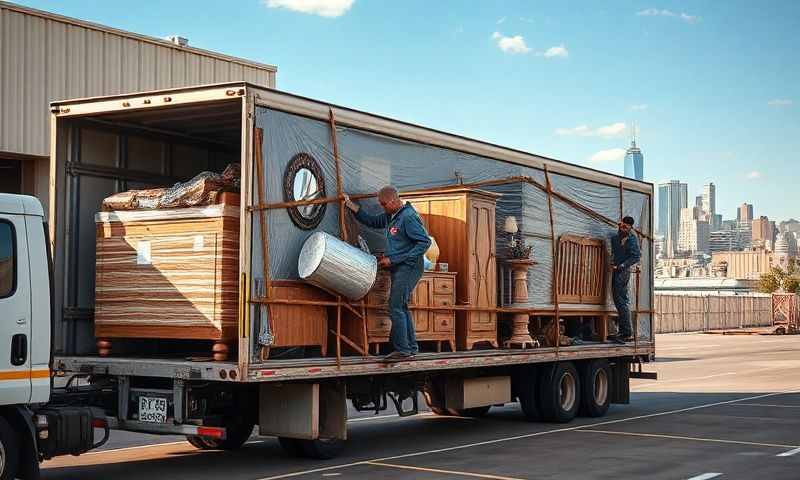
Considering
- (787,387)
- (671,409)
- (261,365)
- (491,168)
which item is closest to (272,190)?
A: (261,365)

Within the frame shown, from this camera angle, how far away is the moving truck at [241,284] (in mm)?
9453

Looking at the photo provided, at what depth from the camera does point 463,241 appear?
1352cm

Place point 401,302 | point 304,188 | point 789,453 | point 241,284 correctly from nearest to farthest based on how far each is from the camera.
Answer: point 241,284, point 304,188, point 401,302, point 789,453

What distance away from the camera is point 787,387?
75.2 ft

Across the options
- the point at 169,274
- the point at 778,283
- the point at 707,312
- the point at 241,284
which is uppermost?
the point at 778,283

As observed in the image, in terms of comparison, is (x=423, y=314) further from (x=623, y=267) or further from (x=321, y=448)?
(x=623, y=267)

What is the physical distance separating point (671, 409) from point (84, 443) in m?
11.4

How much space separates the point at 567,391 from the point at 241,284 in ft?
24.5

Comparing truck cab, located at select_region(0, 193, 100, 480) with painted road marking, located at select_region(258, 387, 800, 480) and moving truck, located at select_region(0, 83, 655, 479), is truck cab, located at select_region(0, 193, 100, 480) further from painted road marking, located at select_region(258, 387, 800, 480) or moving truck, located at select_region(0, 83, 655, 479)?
painted road marking, located at select_region(258, 387, 800, 480)

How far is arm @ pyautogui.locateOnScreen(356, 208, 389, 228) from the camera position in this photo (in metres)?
12.0

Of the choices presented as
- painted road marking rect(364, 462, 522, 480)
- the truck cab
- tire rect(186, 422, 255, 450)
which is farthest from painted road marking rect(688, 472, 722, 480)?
the truck cab

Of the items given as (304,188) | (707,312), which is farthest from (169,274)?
(707,312)

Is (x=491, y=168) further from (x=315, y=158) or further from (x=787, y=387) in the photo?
Answer: (x=787, y=387)

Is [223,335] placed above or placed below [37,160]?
below
